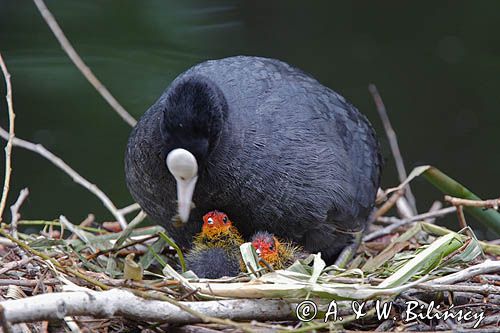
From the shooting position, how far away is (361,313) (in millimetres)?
3074

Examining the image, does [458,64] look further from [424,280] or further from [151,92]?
[424,280]

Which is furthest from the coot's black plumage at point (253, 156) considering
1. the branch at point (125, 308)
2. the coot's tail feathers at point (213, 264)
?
the branch at point (125, 308)

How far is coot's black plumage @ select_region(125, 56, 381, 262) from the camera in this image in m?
3.41

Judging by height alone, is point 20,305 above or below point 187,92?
below

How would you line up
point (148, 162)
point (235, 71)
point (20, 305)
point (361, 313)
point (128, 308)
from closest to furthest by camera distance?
point (20, 305) → point (128, 308) → point (361, 313) → point (148, 162) → point (235, 71)

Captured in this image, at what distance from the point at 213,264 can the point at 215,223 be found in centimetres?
18

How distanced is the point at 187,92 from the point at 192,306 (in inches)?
31.7

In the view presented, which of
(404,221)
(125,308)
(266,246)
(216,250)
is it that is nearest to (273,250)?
(266,246)

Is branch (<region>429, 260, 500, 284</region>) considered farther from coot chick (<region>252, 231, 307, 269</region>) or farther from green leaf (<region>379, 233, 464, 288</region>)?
coot chick (<region>252, 231, 307, 269</region>)

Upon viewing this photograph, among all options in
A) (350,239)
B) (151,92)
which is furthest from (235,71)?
(151,92)

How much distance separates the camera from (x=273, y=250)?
3529 millimetres

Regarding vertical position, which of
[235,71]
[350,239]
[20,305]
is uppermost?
[235,71]

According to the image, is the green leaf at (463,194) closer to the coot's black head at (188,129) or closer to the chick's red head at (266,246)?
the chick's red head at (266,246)

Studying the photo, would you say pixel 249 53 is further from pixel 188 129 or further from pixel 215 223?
pixel 188 129
